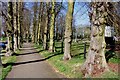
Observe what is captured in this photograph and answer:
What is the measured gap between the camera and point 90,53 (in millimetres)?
13289

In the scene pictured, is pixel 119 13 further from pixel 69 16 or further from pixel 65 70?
pixel 69 16

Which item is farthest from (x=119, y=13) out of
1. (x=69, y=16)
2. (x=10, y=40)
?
(x=10, y=40)

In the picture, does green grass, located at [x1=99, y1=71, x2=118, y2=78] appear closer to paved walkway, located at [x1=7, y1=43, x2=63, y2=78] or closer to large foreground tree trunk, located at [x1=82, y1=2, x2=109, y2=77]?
large foreground tree trunk, located at [x1=82, y1=2, x2=109, y2=77]

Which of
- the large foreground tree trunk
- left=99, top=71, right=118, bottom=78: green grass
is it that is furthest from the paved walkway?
left=99, top=71, right=118, bottom=78: green grass

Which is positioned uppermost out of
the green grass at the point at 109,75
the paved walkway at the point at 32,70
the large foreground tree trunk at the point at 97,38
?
the large foreground tree trunk at the point at 97,38

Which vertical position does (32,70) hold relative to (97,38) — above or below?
below

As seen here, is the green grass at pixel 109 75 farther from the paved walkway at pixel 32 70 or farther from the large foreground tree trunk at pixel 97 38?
the paved walkway at pixel 32 70

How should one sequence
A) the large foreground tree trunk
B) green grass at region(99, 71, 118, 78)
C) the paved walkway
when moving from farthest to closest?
the paved walkway → the large foreground tree trunk → green grass at region(99, 71, 118, 78)

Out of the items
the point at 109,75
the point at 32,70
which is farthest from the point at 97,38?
the point at 32,70

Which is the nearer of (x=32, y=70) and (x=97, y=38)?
(x=97, y=38)

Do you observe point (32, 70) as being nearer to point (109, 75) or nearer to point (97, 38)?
point (97, 38)

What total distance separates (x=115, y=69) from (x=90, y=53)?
142 centimetres

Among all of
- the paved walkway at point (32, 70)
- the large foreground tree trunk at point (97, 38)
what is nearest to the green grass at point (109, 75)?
the large foreground tree trunk at point (97, 38)

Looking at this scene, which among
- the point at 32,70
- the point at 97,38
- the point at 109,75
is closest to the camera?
the point at 109,75
